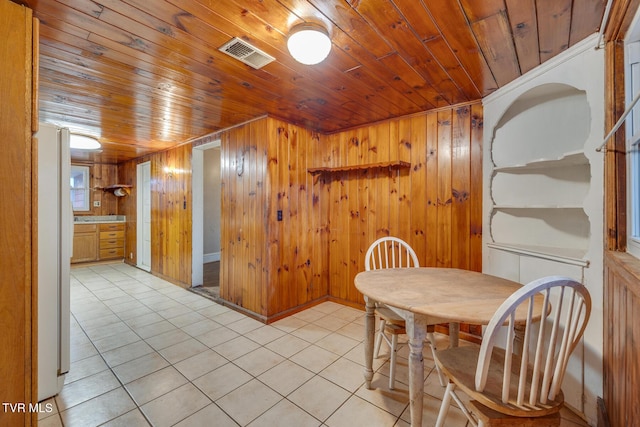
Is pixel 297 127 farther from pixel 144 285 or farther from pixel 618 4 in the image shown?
pixel 144 285

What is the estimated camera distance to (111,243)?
5.76 m

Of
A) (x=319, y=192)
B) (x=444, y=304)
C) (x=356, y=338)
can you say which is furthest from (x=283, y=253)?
(x=444, y=304)

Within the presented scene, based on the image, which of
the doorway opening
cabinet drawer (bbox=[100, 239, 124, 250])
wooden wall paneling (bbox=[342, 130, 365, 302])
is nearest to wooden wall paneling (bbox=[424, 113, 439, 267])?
wooden wall paneling (bbox=[342, 130, 365, 302])

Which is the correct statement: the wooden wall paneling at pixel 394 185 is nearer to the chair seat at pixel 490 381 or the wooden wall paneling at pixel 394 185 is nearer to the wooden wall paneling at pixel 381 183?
the wooden wall paneling at pixel 381 183

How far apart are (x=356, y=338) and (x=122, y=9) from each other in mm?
2793

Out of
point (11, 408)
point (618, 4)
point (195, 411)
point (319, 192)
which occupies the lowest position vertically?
point (195, 411)

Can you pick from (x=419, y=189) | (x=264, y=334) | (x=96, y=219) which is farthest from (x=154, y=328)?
(x=96, y=219)

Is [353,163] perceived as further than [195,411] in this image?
Yes

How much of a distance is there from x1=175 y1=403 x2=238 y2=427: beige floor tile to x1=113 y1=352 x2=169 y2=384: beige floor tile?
67 cm

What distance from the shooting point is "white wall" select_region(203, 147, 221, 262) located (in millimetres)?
5918

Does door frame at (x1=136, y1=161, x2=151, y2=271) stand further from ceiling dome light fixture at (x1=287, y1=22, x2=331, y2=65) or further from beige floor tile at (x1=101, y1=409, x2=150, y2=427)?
ceiling dome light fixture at (x1=287, y1=22, x2=331, y2=65)

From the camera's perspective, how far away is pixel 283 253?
304cm

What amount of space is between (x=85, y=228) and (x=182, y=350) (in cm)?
478

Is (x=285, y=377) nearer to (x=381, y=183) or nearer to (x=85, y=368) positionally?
(x=85, y=368)
